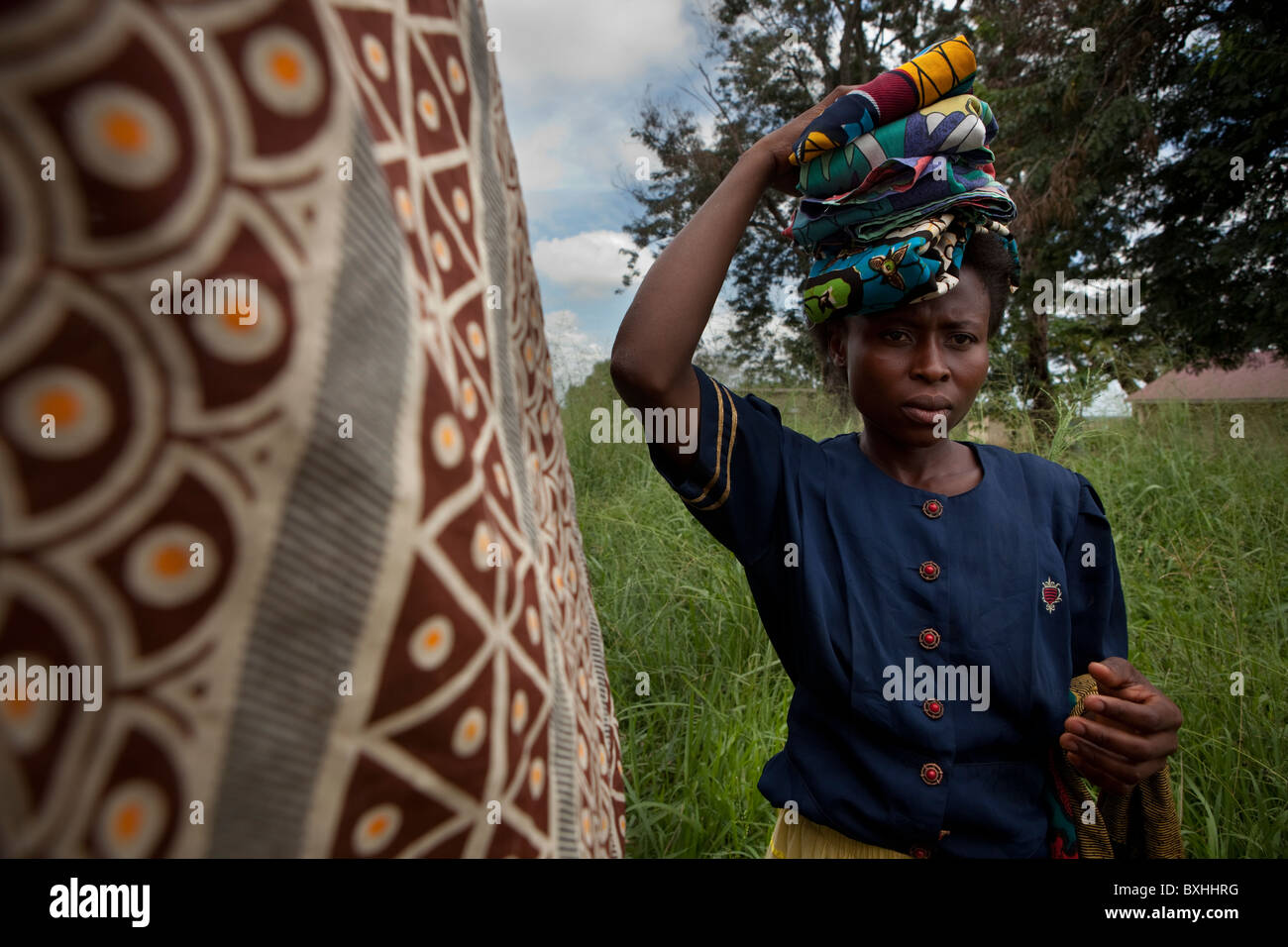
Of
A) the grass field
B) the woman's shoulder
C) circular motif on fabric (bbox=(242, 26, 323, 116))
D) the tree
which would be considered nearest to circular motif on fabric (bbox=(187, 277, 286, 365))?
circular motif on fabric (bbox=(242, 26, 323, 116))

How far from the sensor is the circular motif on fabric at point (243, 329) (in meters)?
0.33

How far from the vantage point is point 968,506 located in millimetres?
1120

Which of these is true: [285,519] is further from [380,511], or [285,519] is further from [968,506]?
[968,506]

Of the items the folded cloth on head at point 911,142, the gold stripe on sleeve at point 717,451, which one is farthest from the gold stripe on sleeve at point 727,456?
the folded cloth on head at point 911,142

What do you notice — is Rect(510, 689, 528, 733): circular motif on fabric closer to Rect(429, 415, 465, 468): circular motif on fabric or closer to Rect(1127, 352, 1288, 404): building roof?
Rect(429, 415, 465, 468): circular motif on fabric

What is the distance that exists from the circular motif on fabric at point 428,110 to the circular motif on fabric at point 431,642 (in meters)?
0.38

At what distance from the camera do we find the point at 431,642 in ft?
1.35

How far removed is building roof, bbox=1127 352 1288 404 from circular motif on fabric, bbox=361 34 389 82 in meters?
5.87

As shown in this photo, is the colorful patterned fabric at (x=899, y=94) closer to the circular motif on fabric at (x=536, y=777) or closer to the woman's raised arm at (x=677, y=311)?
the woman's raised arm at (x=677, y=311)

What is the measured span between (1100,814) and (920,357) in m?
0.82

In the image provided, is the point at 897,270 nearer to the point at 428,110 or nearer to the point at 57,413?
the point at 428,110

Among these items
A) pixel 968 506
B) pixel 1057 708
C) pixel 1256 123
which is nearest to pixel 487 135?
pixel 968 506

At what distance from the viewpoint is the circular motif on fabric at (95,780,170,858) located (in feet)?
1.06
